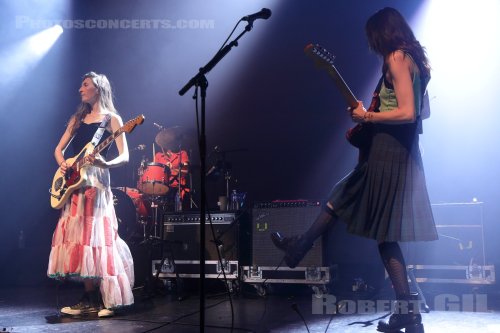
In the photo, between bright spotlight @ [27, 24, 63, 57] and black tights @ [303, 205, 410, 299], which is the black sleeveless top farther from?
bright spotlight @ [27, 24, 63, 57]

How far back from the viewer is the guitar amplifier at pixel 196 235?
5.49 meters

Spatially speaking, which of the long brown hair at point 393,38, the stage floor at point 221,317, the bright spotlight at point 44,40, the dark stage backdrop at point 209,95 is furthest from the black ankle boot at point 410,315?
the bright spotlight at point 44,40

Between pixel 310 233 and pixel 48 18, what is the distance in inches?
233

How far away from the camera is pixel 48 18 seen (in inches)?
280

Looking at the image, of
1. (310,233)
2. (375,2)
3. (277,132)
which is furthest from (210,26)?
(310,233)

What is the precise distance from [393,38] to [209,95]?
180 inches

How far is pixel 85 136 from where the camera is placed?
13.9 feet

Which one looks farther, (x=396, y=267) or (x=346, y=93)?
(x=346, y=93)

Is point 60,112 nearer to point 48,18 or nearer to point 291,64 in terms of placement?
point 48,18

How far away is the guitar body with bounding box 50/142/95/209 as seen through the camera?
3975mm

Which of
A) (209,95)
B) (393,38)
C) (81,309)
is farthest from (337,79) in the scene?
(209,95)

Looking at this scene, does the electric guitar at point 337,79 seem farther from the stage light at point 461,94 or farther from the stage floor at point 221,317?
the stage light at point 461,94

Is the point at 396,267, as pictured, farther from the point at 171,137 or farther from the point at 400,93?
the point at 171,137

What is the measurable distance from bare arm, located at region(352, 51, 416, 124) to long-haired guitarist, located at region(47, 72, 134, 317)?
2329 millimetres
